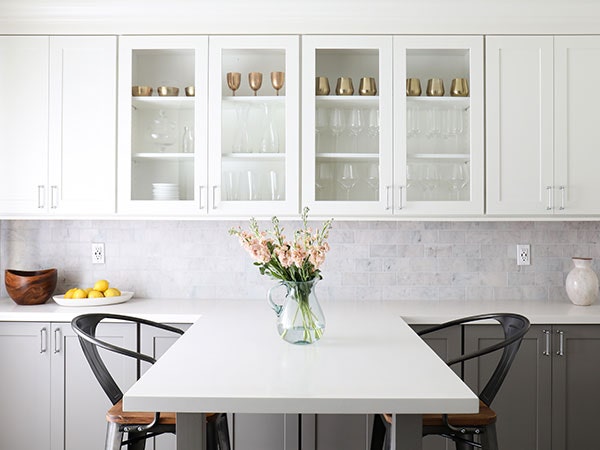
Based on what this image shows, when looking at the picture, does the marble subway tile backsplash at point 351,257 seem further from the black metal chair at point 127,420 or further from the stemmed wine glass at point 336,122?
the black metal chair at point 127,420

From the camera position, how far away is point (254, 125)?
302cm

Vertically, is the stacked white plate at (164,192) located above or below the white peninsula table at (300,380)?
above

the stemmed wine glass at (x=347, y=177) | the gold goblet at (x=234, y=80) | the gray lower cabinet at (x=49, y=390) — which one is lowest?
the gray lower cabinet at (x=49, y=390)

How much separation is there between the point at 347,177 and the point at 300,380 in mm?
1550

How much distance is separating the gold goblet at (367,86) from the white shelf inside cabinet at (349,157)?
12.5 inches

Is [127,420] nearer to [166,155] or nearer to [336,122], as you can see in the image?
[166,155]

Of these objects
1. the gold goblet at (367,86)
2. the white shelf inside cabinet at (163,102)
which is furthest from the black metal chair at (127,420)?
the gold goblet at (367,86)

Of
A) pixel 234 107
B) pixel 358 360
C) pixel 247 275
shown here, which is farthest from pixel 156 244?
pixel 358 360

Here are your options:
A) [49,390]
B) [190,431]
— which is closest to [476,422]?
[190,431]

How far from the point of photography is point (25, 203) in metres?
2.98

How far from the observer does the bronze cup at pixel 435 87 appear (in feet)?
9.82

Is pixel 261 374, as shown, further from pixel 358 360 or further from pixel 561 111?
pixel 561 111

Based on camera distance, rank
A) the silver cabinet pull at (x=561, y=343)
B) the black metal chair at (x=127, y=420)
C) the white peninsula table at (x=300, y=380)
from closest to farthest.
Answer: the white peninsula table at (x=300, y=380)
the black metal chair at (x=127, y=420)
the silver cabinet pull at (x=561, y=343)

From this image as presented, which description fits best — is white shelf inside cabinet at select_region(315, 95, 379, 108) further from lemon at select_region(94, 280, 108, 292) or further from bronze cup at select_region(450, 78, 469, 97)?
lemon at select_region(94, 280, 108, 292)
